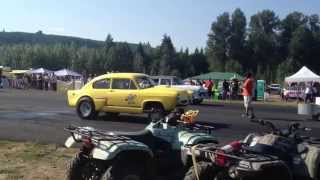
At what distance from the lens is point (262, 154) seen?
24.7 feet

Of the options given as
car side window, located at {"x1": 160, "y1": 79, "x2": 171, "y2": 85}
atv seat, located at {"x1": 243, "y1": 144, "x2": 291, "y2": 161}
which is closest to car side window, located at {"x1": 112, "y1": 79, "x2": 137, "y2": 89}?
atv seat, located at {"x1": 243, "y1": 144, "x2": 291, "y2": 161}

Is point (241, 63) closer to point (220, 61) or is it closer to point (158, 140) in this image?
point (220, 61)

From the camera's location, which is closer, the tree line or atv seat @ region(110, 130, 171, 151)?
atv seat @ region(110, 130, 171, 151)

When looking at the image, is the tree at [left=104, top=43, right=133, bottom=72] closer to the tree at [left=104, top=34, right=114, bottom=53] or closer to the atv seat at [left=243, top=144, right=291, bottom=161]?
the tree at [left=104, top=34, right=114, bottom=53]

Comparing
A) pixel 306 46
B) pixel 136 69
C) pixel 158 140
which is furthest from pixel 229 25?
pixel 158 140

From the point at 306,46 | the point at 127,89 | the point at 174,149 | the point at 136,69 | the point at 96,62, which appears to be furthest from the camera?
the point at 96,62

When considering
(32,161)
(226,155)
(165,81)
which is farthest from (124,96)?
(165,81)

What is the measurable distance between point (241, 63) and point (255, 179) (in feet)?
Result: 368

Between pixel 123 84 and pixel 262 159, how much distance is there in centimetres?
1313

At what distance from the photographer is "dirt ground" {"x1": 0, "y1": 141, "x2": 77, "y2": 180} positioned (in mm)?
9672

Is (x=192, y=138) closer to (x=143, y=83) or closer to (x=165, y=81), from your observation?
(x=143, y=83)

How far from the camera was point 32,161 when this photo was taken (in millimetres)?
11000

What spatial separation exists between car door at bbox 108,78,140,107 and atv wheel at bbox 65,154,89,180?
11245 mm

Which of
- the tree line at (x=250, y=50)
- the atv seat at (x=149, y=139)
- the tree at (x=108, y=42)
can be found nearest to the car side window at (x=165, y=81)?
the atv seat at (x=149, y=139)
